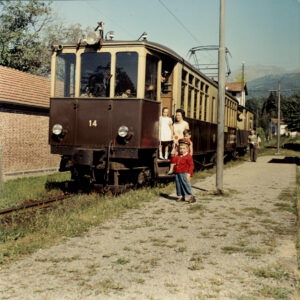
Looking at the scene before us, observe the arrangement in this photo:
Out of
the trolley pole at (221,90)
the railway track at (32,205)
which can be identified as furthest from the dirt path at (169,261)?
the trolley pole at (221,90)

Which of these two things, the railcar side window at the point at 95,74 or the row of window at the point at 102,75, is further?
the railcar side window at the point at 95,74

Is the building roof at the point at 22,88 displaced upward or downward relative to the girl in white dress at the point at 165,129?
upward

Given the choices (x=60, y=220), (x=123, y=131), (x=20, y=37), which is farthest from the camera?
(x=20, y=37)

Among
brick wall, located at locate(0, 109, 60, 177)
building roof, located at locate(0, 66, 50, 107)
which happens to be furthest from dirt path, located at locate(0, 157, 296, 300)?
building roof, located at locate(0, 66, 50, 107)

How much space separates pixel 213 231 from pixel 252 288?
2.26m

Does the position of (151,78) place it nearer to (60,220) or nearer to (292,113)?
(60,220)

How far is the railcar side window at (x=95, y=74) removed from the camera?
9102 mm

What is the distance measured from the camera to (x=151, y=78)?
9289 mm

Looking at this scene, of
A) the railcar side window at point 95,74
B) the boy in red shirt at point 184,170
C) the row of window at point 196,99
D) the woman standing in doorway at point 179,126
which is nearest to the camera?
the boy in red shirt at point 184,170

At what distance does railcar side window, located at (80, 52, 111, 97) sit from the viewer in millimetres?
9102

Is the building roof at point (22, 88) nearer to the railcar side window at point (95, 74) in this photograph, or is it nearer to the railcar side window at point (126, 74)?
the railcar side window at point (95, 74)

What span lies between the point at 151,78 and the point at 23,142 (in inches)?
300

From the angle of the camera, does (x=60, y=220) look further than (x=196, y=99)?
No

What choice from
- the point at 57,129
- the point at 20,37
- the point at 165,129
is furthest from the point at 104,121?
the point at 20,37
